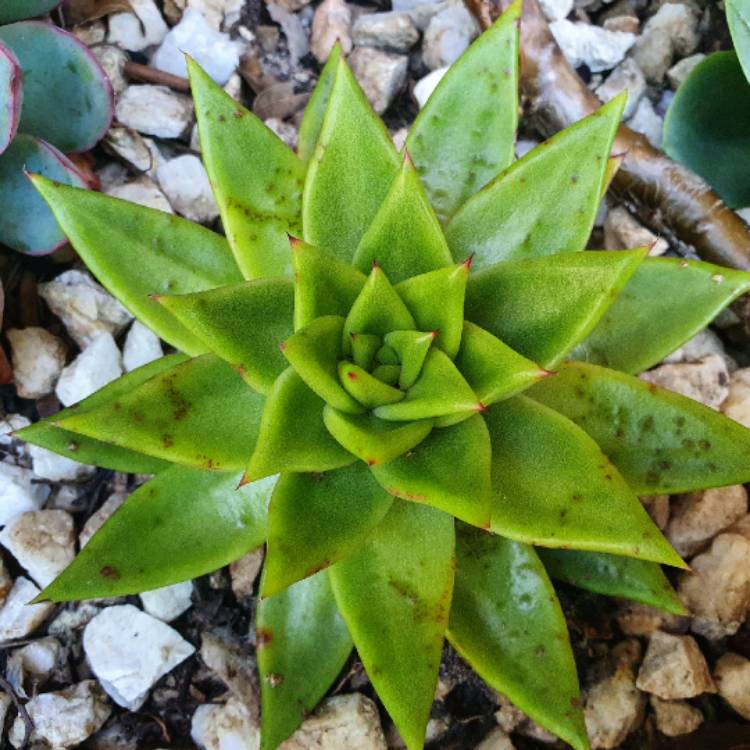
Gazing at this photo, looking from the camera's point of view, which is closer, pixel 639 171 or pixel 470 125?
pixel 470 125

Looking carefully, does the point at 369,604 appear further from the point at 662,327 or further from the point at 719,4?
the point at 719,4

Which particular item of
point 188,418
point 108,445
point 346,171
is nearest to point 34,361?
point 108,445

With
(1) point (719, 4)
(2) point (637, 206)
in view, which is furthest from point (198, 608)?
(1) point (719, 4)

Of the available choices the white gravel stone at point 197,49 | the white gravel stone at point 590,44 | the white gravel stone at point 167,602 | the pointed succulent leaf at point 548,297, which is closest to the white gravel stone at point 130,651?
the white gravel stone at point 167,602

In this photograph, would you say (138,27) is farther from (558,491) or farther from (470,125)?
(558,491)

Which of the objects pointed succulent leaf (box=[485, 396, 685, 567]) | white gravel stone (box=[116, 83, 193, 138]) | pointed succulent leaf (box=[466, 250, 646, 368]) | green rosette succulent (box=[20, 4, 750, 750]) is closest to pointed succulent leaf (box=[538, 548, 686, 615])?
green rosette succulent (box=[20, 4, 750, 750])

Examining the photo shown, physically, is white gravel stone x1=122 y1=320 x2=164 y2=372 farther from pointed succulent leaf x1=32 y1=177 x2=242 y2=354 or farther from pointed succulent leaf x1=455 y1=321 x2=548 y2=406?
pointed succulent leaf x1=455 y1=321 x2=548 y2=406
